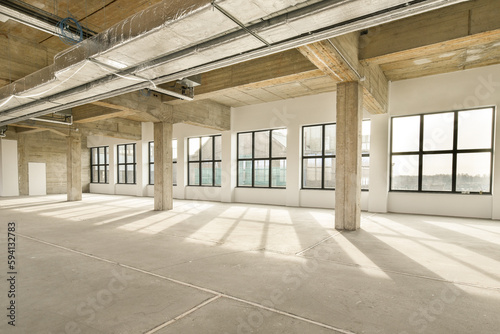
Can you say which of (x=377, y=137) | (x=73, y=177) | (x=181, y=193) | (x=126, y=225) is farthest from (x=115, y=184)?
(x=377, y=137)

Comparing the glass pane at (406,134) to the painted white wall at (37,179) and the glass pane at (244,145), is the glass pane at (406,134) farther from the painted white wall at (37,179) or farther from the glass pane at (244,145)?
the painted white wall at (37,179)

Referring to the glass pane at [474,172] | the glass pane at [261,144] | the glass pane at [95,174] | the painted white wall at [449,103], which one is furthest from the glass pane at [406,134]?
the glass pane at [95,174]

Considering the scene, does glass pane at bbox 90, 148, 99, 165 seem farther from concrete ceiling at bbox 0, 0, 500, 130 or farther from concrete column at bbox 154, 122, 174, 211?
concrete ceiling at bbox 0, 0, 500, 130

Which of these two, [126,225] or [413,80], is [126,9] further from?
[413,80]

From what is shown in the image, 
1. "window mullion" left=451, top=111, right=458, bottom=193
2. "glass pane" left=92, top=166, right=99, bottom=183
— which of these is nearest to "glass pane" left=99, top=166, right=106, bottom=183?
"glass pane" left=92, top=166, right=99, bottom=183

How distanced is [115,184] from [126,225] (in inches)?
430

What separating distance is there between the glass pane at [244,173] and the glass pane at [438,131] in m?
6.33

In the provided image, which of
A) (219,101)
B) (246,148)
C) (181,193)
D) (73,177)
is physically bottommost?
(181,193)

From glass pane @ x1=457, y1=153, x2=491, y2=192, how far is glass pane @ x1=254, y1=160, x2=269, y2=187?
6232mm

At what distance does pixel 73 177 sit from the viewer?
1221 cm

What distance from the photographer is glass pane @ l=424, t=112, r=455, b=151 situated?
7570mm

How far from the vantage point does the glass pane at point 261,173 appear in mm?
10711

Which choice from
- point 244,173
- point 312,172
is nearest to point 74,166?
point 244,173

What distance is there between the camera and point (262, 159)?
1080 centimetres
